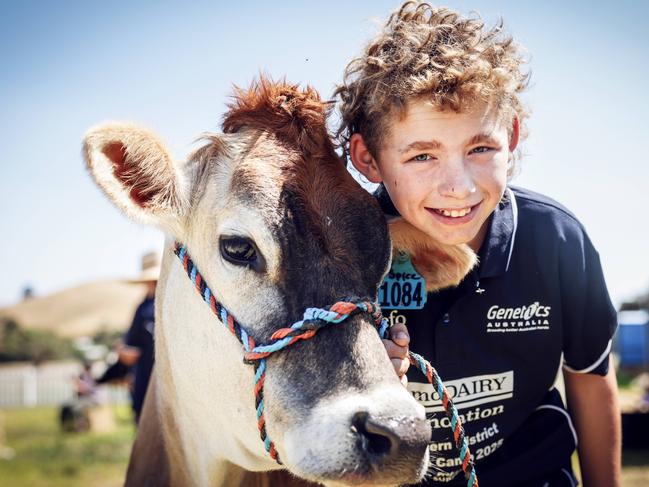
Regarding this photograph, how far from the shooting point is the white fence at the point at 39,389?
3016 cm

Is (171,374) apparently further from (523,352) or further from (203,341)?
(523,352)

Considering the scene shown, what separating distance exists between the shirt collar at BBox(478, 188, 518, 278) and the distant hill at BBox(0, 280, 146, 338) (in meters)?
49.0

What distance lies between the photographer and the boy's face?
281 cm

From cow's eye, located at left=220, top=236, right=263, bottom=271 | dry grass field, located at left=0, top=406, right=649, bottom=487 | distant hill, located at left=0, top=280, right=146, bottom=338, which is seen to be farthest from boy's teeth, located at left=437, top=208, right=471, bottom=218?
distant hill, located at left=0, top=280, right=146, bottom=338

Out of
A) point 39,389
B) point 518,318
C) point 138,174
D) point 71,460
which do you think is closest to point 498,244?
point 518,318

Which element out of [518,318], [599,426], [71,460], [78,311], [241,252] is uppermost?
[241,252]

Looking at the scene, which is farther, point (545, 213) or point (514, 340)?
point (545, 213)

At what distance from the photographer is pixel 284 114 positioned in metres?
2.85

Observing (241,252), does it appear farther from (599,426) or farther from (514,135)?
(599,426)

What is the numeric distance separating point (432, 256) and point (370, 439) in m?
1.21

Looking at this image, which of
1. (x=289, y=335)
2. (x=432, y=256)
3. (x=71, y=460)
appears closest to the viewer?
(x=289, y=335)

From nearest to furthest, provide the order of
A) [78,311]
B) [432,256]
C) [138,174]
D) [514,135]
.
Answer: [138,174]
[432,256]
[514,135]
[78,311]

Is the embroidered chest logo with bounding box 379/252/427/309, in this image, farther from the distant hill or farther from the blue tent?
the distant hill

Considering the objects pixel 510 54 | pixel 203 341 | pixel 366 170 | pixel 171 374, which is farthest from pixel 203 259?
pixel 510 54
